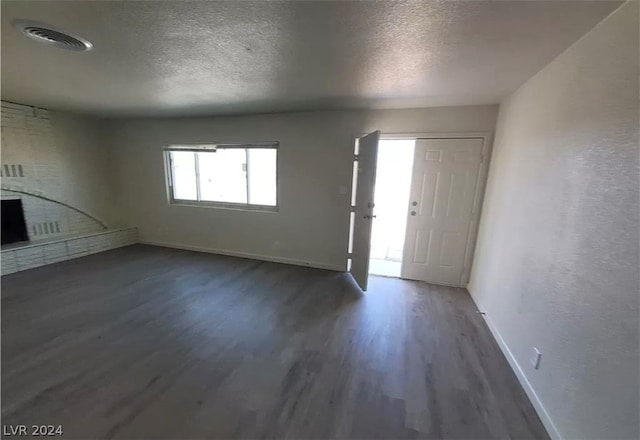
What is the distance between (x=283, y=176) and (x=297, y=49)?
90.1 inches

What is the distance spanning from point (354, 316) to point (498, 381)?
1.26 m

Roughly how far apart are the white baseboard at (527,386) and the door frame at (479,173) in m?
0.98

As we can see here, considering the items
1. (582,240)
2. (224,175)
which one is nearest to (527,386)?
(582,240)

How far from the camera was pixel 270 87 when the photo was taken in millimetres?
2537

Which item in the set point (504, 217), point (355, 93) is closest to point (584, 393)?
point (504, 217)

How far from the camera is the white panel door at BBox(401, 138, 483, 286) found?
318cm

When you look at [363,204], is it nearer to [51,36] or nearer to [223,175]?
[223,175]

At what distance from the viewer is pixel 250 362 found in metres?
1.96

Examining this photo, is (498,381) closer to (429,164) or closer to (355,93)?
(429,164)

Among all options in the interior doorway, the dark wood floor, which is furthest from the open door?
the interior doorway

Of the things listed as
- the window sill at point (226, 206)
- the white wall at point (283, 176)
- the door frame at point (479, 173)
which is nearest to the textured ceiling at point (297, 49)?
the door frame at point (479, 173)

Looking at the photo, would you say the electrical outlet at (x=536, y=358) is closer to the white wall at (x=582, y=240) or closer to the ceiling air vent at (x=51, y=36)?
the white wall at (x=582, y=240)

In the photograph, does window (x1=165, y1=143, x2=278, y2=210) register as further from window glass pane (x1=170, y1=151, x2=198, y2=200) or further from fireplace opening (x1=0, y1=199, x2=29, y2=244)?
fireplace opening (x1=0, y1=199, x2=29, y2=244)

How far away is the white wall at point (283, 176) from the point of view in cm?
340
